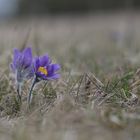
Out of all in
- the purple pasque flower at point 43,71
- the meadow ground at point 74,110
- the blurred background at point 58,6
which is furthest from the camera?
the blurred background at point 58,6

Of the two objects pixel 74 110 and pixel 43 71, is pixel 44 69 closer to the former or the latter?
pixel 43 71

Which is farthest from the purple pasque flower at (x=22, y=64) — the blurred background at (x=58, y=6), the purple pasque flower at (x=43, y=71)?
the blurred background at (x=58, y=6)

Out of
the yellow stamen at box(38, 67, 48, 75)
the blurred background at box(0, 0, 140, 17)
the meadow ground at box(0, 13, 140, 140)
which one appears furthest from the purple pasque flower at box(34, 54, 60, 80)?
the blurred background at box(0, 0, 140, 17)

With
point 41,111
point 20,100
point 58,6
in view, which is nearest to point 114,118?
point 41,111

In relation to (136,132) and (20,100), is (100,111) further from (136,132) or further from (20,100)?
(20,100)

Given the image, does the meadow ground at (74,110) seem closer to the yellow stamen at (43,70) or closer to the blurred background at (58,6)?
the yellow stamen at (43,70)

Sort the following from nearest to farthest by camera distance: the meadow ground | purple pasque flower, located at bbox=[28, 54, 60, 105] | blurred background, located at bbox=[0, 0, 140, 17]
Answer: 1. the meadow ground
2. purple pasque flower, located at bbox=[28, 54, 60, 105]
3. blurred background, located at bbox=[0, 0, 140, 17]

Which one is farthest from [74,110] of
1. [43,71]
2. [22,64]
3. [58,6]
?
[58,6]

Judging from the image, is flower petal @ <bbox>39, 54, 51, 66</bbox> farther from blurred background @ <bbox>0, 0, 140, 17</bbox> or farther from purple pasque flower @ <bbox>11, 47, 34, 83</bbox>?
blurred background @ <bbox>0, 0, 140, 17</bbox>
